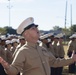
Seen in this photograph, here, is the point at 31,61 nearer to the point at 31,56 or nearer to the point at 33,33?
the point at 31,56

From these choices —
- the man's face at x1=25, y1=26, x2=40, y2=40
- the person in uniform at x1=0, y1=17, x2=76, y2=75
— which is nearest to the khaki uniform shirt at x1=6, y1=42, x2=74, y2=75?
the person in uniform at x1=0, y1=17, x2=76, y2=75

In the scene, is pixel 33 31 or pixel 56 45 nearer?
pixel 33 31

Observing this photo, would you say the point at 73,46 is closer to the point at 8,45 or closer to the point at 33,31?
the point at 8,45

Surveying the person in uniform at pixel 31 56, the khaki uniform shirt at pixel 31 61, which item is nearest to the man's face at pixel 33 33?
the person in uniform at pixel 31 56

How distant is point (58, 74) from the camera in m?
12.2

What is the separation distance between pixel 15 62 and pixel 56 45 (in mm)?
8340

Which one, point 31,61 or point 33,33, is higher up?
point 33,33

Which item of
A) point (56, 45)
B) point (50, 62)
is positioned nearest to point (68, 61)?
point (50, 62)

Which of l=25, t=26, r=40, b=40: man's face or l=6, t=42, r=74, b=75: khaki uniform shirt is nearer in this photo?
l=6, t=42, r=74, b=75: khaki uniform shirt

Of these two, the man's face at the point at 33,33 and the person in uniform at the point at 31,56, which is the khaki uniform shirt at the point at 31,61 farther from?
the man's face at the point at 33,33

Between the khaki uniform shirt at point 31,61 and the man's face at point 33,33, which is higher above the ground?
the man's face at point 33,33

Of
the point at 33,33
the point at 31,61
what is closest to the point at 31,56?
the point at 31,61

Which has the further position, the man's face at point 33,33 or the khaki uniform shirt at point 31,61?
the man's face at point 33,33

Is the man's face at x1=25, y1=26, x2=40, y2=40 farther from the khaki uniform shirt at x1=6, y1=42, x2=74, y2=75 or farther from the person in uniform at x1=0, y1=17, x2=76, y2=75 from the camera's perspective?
the khaki uniform shirt at x1=6, y1=42, x2=74, y2=75
